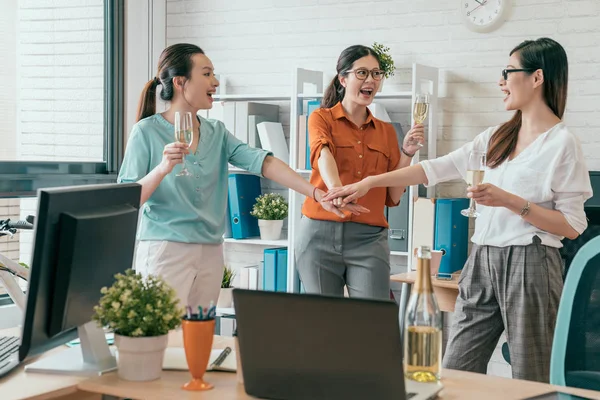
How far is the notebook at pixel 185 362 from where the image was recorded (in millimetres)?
1768

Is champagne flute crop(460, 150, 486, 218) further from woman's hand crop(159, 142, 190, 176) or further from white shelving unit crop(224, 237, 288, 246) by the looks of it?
white shelving unit crop(224, 237, 288, 246)

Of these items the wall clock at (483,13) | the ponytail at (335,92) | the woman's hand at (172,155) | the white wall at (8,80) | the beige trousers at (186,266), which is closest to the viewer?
the woman's hand at (172,155)

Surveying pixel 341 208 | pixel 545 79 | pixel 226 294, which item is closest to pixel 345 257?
pixel 341 208

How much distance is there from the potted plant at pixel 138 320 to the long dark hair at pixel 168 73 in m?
1.29

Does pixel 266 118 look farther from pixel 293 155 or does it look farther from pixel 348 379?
pixel 348 379

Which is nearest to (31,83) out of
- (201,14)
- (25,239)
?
(25,239)

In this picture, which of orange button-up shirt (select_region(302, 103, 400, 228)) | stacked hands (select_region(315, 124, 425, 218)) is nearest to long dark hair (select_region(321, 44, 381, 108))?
orange button-up shirt (select_region(302, 103, 400, 228))

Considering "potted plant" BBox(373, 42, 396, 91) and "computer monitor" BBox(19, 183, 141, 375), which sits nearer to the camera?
"computer monitor" BBox(19, 183, 141, 375)

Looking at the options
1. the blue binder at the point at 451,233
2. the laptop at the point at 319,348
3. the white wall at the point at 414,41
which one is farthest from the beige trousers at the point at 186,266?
the white wall at the point at 414,41

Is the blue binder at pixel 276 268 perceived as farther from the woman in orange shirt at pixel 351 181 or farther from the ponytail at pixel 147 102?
the ponytail at pixel 147 102

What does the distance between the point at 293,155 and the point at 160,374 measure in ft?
8.46

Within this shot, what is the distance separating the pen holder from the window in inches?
107

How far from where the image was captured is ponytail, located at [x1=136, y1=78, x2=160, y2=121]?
9.41ft

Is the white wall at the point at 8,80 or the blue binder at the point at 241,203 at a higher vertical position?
the white wall at the point at 8,80
